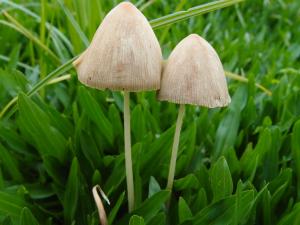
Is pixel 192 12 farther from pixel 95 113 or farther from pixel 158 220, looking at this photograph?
pixel 158 220

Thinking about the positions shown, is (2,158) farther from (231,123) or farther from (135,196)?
(231,123)

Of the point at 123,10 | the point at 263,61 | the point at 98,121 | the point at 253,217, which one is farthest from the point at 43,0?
the point at 263,61

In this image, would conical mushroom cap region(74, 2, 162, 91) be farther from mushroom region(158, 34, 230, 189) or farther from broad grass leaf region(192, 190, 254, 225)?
broad grass leaf region(192, 190, 254, 225)

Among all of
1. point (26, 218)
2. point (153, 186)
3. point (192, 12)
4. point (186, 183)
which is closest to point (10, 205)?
point (26, 218)

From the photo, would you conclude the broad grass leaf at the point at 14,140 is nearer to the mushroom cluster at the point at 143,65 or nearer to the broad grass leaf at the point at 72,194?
the broad grass leaf at the point at 72,194

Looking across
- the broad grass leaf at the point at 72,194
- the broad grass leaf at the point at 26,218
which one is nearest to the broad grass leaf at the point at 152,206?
the broad grass leaf at the point at 72,194
